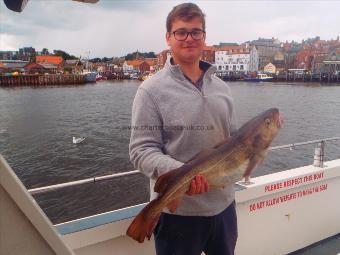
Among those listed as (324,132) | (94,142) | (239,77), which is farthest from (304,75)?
(94,142)

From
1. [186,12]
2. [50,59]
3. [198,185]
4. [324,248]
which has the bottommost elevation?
[324,248]

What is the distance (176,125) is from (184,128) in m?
0.05

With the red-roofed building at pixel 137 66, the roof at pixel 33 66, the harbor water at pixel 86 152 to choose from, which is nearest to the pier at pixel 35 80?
the roof at pixel 33 66

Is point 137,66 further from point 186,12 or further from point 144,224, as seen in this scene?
point 144,224

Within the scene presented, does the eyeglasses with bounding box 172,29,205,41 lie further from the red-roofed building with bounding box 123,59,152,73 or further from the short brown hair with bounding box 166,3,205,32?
the red-roofed building with bounding box 123,59,152,73

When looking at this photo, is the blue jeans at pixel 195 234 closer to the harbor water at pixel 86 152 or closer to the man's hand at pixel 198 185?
the man's hand at pixel 198 185

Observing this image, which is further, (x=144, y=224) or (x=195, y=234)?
(x=195, y=234)

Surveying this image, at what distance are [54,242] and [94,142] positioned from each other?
19.5 m

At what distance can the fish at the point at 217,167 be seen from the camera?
189 cm

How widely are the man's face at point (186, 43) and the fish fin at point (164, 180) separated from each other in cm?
72

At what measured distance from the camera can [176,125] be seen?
2.03m

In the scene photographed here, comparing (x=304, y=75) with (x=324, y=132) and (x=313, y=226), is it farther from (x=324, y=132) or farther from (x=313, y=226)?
(x=313, y=226)

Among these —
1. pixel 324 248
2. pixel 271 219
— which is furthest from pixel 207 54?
pixel 271 219

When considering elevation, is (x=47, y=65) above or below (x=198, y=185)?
above
